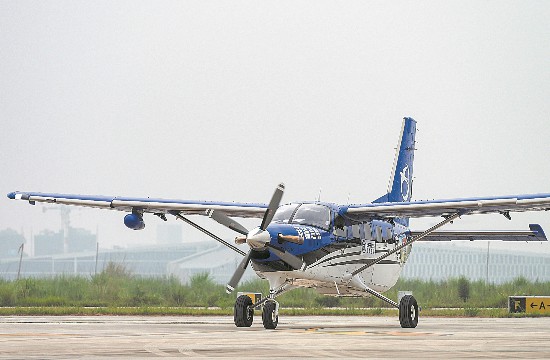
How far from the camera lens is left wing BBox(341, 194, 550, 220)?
102 feet

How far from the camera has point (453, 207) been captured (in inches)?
1266

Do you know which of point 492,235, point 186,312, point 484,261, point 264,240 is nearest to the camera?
point 264,240

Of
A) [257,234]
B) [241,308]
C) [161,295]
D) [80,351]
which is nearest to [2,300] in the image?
[161,295]

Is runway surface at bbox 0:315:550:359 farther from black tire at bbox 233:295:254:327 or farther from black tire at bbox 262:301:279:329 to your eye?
black tire at bbox 262:301:279:329

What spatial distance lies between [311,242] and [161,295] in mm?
23677

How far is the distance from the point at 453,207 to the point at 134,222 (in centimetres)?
1034

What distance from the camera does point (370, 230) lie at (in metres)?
34.3

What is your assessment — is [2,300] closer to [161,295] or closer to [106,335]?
[161,295]

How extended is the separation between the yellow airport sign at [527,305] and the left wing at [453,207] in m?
12.1

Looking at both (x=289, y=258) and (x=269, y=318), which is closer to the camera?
(x=289, y=258)

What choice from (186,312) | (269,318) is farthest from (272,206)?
(186,312)

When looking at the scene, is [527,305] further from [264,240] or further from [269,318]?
[264,240]

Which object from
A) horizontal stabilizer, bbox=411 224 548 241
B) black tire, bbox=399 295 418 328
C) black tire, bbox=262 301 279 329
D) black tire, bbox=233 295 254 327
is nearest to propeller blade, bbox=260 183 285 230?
black tire, bbox=262 301 279 329

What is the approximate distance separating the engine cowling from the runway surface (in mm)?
4861
